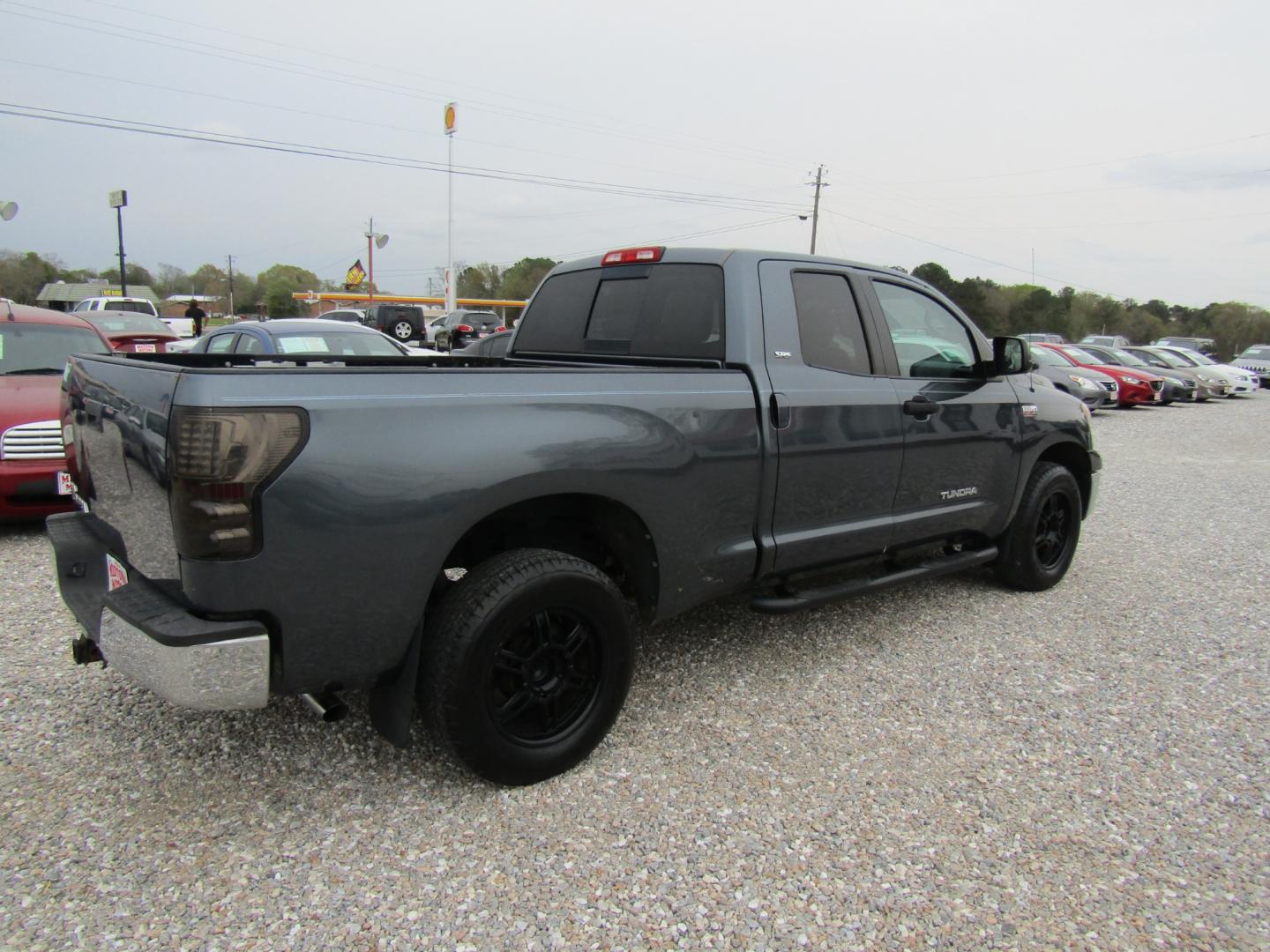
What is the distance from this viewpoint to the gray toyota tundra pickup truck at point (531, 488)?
2.19m

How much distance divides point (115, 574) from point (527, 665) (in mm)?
1360

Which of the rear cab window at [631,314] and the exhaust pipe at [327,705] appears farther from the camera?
the rear cab window at [631,314]

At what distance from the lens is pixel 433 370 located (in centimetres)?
250

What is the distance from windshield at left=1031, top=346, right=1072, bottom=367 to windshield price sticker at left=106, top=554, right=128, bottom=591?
711 inches

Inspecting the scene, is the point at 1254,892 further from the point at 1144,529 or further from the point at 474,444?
the point at 1144,529

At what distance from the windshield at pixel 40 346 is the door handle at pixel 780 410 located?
17.8ft

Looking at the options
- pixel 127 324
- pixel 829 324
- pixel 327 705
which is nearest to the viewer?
pixel 327 705

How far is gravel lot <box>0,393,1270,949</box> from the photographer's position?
221cm

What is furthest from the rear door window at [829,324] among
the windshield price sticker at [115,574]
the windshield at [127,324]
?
the windshield at [127,324]

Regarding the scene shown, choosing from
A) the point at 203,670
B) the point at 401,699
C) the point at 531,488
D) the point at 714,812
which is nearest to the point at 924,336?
the point at 531,488

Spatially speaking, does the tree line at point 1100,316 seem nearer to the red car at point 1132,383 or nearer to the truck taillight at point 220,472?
the red car at point 1132,383

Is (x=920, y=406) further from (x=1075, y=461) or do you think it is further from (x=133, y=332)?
(x=133, y=332)

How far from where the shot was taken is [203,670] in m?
2.15

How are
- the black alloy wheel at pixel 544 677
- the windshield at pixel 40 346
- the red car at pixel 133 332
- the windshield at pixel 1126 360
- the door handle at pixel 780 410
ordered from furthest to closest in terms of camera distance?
the windshield at pixel 1126 360 → the red car at pixel 133 332 → the windshield at pixel 40 346 → the door handle at pixel 780 410 → the black alloy wheel at pixel 544 677
